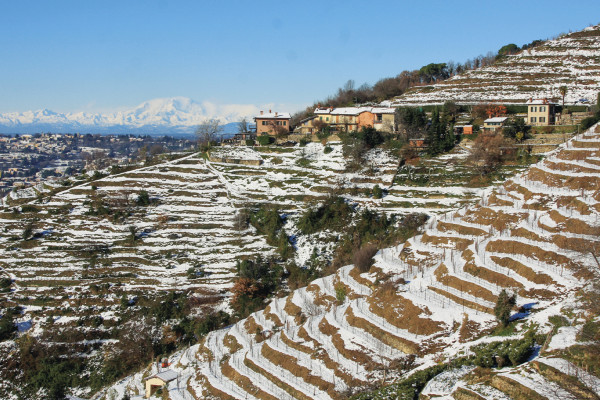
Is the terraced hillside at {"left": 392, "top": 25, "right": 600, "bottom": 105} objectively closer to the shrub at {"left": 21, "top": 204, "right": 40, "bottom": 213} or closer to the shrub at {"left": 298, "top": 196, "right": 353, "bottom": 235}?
the shrub at {"left": 298, "top": 196, "right": 353, "bottom": 235}

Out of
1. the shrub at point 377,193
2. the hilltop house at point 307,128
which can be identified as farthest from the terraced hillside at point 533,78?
the shrub at point 377,193

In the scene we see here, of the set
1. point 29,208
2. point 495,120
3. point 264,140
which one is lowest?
point 29,208

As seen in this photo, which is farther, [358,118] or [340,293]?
[358,118]

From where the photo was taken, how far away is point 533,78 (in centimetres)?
6900

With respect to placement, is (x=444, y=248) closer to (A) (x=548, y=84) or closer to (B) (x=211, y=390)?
(B) (x=211, y=390)

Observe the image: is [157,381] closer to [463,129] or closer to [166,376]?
[166,376]

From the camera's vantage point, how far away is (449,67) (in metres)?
88.2

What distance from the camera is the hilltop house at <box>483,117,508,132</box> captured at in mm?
49969

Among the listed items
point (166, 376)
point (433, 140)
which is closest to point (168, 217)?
point (166, 376)

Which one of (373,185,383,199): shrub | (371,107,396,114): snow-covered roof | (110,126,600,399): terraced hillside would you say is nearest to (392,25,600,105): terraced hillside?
(371,107,396,114): snow-covered roof

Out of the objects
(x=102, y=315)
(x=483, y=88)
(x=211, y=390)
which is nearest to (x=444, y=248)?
(x=211, y=390)

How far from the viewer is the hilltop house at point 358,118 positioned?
55062mm

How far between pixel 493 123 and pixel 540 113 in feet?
15.2

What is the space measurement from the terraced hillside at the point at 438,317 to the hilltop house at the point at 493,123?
20.3 metres
